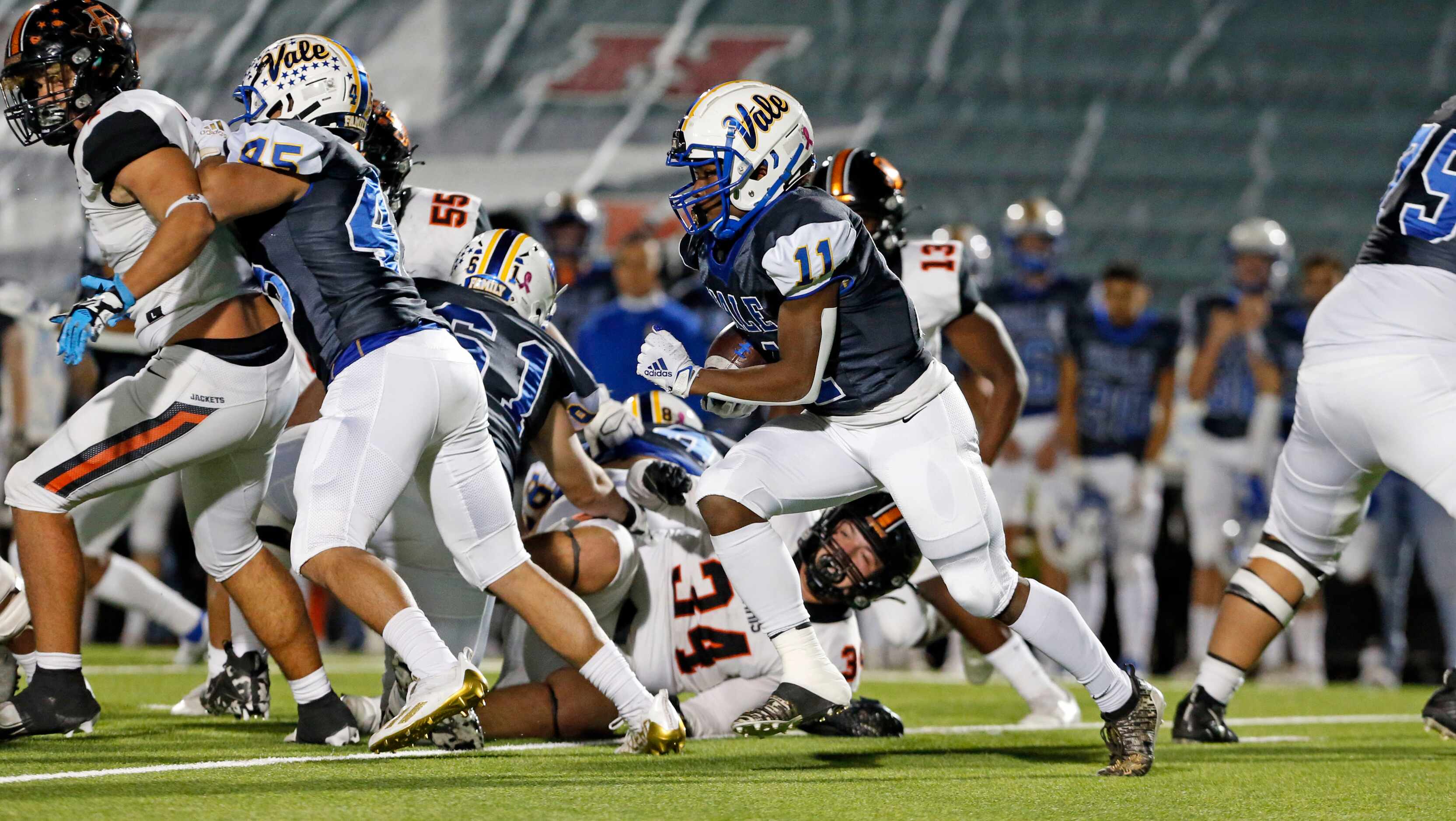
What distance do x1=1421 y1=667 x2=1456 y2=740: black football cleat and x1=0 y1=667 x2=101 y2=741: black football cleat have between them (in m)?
3.08

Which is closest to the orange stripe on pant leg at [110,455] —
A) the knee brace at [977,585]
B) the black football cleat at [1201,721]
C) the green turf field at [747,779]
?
the green turf field at [747,779]

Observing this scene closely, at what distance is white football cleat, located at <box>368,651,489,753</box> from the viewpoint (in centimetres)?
339

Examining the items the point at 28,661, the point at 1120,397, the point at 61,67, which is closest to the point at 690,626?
the point at 28,661

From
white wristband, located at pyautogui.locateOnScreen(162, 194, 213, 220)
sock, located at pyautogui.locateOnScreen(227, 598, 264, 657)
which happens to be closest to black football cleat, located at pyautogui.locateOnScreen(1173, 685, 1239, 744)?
sock, located at pyautogui.locateOnScreen(227, 598, 264, 657)

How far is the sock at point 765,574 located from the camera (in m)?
3.76

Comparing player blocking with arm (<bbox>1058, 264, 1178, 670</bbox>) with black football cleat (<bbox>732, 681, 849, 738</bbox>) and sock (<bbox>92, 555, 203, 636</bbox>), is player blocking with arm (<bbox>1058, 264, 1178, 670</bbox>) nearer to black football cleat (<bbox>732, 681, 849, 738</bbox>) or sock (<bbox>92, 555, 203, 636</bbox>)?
sock (<bbox>92, 555, 203, 636</bbox>)

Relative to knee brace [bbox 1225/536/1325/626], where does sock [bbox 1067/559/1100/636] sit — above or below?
below

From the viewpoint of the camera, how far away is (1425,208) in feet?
13.2

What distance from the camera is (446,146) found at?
10.4 m

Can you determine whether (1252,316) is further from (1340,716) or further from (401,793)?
(401,793)

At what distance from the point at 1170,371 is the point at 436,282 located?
4.39m

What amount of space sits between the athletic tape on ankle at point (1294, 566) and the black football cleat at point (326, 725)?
2.36m

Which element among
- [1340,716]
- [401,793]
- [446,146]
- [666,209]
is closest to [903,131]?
[666,209]

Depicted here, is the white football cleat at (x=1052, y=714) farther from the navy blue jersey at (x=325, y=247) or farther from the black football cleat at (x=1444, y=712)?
the navy blue jersey at (x=325, y=247)
